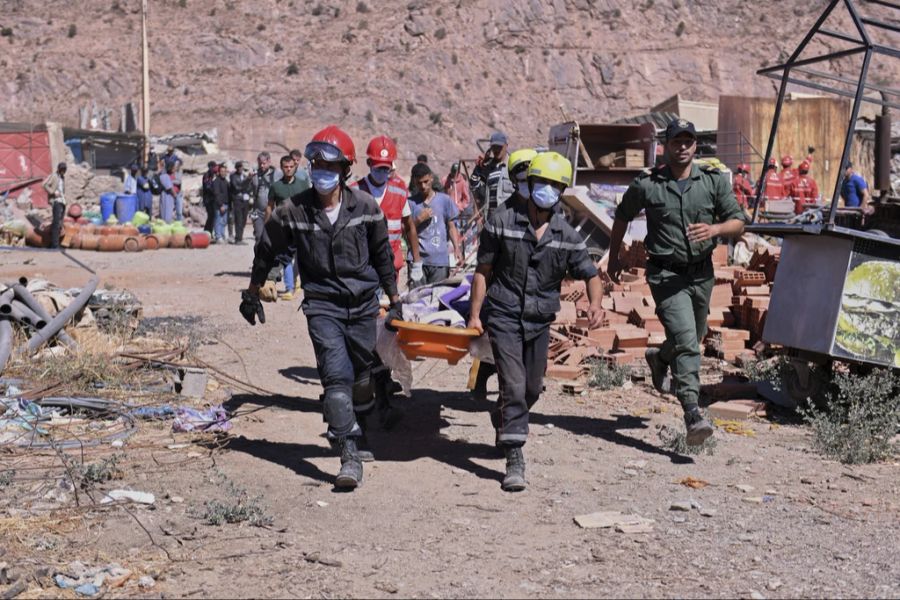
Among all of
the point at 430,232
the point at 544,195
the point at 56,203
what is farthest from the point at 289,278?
the point at 56,203

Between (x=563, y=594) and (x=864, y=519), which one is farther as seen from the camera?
(x=864, y=519)

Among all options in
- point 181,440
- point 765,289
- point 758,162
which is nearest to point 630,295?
point 765,289

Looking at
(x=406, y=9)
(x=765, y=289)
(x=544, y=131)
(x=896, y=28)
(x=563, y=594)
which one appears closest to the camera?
(x=563, y=594)

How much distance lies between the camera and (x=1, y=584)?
4.75 m

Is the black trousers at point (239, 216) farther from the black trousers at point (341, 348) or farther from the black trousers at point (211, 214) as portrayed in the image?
the black trousers at point (341, 348)

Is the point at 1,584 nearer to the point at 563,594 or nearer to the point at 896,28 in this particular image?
the point at 563,594

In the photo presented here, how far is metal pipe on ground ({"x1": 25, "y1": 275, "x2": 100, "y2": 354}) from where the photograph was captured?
9.09 m

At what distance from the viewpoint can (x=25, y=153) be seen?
3588 cm

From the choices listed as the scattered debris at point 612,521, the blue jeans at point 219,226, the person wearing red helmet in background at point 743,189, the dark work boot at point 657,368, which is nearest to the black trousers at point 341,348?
the scattered debris at point 612,521

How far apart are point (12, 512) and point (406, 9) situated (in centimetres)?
5618

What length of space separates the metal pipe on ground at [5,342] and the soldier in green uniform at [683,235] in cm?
437

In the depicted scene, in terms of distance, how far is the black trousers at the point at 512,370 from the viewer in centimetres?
651

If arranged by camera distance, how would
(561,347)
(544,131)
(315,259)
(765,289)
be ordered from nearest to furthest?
(315,259)
(561,347)
(765,289)
(544,131)

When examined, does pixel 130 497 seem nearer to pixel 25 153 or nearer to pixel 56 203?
pixel 56 203
